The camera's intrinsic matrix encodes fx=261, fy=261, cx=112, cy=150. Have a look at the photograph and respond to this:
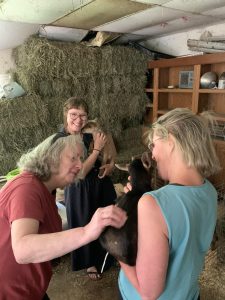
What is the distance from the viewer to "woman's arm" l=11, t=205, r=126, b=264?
0.71m

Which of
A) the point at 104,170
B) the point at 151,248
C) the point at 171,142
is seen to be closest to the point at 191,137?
the point at 171,142

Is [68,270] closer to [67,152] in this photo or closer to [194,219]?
[67,152]

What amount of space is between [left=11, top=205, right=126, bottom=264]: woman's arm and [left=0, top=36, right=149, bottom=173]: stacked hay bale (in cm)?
246

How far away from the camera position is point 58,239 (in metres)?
0.75

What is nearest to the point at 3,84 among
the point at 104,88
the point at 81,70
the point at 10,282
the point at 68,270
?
the point at 81,70

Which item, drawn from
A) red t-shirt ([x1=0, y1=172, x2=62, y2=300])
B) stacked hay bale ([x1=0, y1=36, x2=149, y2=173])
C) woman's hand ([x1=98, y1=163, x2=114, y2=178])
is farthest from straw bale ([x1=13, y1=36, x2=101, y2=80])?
red t-shirt ([x1=0, y1=172, x2=62, y2=300])

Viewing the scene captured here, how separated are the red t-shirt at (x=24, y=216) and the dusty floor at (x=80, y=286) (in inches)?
37.3

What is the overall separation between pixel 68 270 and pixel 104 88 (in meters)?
2.36

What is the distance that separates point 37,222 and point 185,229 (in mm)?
Answer: 468

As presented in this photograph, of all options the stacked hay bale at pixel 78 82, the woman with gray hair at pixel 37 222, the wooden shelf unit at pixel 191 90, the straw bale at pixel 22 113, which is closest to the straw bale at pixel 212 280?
the wooden shelf unit at pixel 191 90

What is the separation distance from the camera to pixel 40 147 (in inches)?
44.3

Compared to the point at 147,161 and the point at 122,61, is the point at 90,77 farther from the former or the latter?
the point at 147,161

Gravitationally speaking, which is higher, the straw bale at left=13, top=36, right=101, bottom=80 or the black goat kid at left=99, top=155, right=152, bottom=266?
the straw bale at left=13, top=36, right=101, bottom=80

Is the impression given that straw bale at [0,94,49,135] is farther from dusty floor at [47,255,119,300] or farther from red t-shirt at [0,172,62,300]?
red t-shirt at [0,172,62,300]
